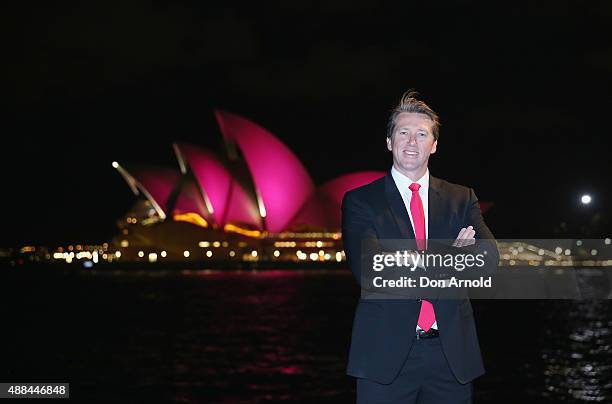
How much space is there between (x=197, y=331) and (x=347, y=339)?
3.58 metres

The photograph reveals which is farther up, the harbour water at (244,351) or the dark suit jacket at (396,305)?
the harbour water at (244,351)

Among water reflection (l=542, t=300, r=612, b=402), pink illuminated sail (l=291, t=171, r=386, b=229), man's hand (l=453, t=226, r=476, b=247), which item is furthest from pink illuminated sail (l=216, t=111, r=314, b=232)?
man's hand (l=453, t=226, r=476, b=247)

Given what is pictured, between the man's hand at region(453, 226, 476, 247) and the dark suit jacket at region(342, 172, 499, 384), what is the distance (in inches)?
3.0

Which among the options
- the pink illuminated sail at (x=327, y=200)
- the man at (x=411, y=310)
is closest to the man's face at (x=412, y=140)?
the man at (x=411, y=310)

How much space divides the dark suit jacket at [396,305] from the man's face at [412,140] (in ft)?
0.31

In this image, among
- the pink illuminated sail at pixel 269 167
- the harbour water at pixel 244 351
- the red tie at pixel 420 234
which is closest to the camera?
the red tie at pixel 420 234

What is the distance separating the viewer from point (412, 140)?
8.18 feet

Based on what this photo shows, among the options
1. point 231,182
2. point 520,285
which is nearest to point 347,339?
point 520,285

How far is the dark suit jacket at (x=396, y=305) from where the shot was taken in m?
2.44

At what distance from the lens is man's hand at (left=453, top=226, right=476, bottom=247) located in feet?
7.95

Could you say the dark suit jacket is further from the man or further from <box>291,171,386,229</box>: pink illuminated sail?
<box>291,171,386,229</box>: pink illuminated sail

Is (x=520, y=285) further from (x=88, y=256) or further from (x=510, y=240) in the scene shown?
(x=88, y=256)

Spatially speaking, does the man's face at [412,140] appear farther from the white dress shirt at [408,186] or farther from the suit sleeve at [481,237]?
the suit sleeve at [481,237]

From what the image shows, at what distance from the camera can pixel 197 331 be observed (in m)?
19.0
